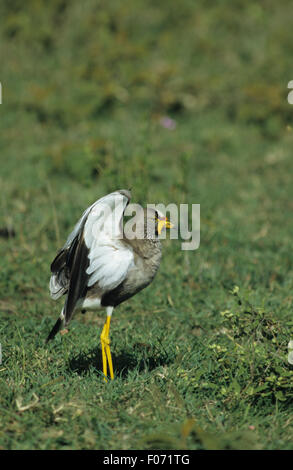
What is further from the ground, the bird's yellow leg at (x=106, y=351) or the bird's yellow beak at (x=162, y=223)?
the bird's yellow beak at (x=162, y=223)

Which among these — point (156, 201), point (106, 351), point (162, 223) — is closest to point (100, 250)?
point (162, 223)

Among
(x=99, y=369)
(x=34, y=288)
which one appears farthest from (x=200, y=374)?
(x=34, y=288)

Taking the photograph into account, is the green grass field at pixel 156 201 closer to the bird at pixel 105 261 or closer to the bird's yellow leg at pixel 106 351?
the bird's yellow leg at pixel 106 351

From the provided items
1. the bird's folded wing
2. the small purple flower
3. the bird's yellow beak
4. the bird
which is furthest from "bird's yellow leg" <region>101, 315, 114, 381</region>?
the small purple flower

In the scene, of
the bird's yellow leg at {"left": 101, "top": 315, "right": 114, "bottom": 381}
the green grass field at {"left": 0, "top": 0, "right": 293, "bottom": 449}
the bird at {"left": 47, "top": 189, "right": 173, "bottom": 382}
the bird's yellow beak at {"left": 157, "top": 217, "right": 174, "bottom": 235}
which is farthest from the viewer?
the bird's yellow beak at {"left": 157, "top": 217, "right": 174, "bottom": 235}

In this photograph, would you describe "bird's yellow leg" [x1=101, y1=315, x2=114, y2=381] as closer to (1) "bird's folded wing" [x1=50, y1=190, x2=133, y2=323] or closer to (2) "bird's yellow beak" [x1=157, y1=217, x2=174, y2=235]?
(1) "bird's folded wing" [x1=50, y1=190, x2=133, y2=323]

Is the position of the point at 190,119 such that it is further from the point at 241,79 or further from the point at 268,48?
the point at 268,48

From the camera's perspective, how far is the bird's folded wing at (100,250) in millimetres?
3357

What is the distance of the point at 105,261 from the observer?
3400mm

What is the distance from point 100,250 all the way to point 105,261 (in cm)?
7

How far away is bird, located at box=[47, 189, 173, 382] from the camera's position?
337cm

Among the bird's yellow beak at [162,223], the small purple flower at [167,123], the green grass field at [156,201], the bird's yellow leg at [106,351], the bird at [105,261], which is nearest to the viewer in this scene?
the green grass field at [156,201]

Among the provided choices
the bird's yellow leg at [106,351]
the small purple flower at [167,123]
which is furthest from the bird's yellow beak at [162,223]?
the small purple flower at [167,123]

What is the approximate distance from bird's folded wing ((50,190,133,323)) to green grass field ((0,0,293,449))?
1.85 ft
